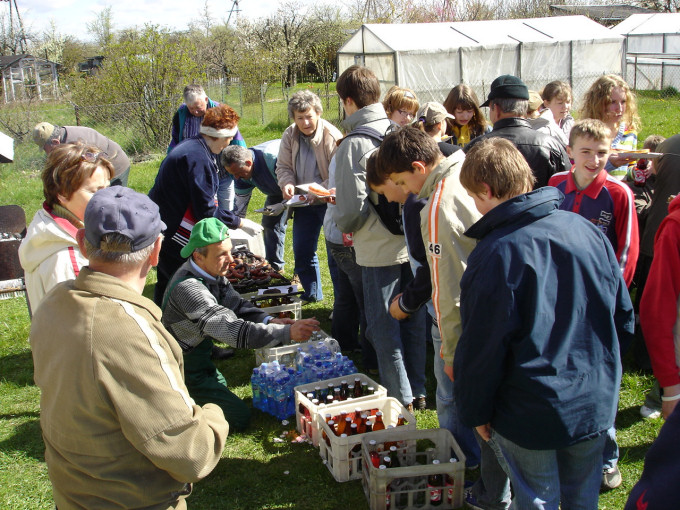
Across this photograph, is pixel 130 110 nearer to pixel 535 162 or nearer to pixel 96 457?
pixel 535 162

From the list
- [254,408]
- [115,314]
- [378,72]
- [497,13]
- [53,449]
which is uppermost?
[497,13]

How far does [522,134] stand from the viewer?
12.9 ft

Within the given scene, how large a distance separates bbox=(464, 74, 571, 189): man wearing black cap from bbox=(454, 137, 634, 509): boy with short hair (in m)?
1.72

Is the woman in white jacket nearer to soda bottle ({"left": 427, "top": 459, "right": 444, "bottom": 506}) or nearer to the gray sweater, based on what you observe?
the gray sweater

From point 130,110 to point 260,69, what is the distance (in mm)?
10766

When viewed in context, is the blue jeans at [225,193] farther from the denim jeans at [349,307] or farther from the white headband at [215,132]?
the denim jeans at [349,307]

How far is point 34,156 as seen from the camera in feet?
50.4

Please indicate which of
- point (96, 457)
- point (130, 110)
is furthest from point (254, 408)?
point (130, 110)

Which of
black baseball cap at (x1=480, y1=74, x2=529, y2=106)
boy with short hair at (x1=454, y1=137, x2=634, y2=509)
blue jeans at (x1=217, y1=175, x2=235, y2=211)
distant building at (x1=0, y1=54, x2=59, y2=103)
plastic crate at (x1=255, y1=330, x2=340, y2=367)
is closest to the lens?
boy with short hair at (x1=454, y1=137, x2=634, y2=509)

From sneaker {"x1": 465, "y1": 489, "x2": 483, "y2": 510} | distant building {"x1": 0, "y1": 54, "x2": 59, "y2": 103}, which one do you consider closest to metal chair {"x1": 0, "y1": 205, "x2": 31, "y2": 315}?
sneaker {"x1": 465, "y1": 489, "x2": 483, "y2": 510}

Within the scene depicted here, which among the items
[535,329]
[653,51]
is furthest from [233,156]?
[653,51]

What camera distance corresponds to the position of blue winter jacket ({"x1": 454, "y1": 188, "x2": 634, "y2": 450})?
6.76 feet

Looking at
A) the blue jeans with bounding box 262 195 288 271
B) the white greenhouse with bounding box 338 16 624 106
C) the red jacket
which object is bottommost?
the blue jeans with bounding box 262 195 288 271

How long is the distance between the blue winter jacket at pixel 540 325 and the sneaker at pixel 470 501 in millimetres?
1163
